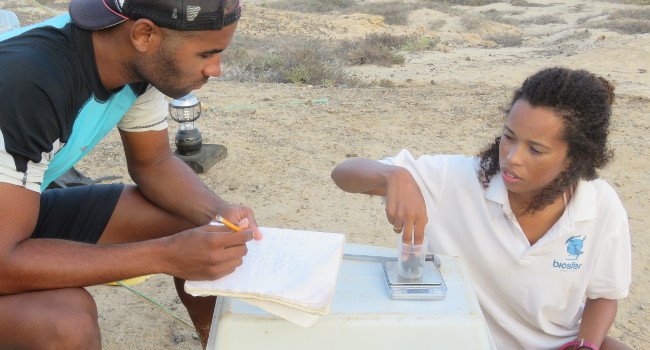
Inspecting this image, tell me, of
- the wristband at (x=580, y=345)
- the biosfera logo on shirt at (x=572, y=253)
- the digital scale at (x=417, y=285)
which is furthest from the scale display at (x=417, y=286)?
the wristband at (x=580, y=345)

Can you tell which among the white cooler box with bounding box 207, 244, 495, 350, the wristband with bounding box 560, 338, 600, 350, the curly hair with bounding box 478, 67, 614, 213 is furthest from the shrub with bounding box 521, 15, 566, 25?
the white cooler box with bounding box 207, 244, 495, 350

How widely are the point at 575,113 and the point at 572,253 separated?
1.39 ft

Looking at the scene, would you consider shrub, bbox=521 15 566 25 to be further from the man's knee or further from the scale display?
the man's knee

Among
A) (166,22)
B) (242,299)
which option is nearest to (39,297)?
(242,299)

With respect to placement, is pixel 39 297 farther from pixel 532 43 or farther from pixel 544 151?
pixel 532 43

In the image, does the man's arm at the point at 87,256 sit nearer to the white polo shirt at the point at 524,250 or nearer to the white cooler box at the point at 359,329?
the white cooler box at the point at 359,329

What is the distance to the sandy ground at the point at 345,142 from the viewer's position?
3012 mm

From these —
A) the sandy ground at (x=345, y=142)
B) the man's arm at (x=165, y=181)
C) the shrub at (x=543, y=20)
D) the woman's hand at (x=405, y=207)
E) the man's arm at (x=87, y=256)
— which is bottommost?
the shrub at (x=543, y=20)

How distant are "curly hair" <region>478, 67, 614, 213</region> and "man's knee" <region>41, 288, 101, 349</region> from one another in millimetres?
1300

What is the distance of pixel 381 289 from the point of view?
1.69 meters

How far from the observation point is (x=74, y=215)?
2.20 meters

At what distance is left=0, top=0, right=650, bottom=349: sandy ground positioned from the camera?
3.01 m

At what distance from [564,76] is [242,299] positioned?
1131 millimetres

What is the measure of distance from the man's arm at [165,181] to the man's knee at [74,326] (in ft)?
1.98
